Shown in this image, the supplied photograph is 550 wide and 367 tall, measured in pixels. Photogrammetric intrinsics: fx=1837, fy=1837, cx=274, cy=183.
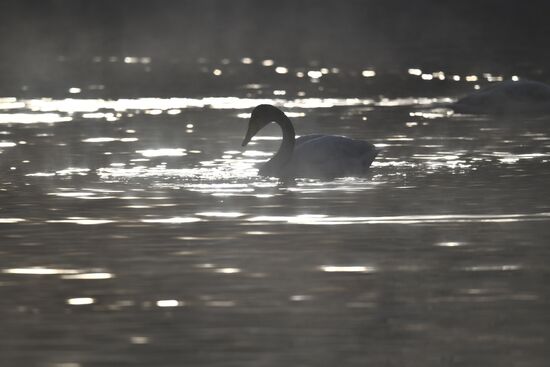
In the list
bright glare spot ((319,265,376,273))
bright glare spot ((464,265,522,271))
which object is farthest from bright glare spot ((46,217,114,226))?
bright glare spot ((464,265,522,271))

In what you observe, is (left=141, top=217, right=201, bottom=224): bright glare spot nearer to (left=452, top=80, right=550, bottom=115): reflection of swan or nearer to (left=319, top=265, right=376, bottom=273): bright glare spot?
(left=319, top=265, right=376, bottom=273): bright glare spot

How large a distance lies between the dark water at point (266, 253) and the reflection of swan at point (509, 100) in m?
3.82

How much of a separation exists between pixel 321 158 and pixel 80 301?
923 cm

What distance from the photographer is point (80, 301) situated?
13.3 m

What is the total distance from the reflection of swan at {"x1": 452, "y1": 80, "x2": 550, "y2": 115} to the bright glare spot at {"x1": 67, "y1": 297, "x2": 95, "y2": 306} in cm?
2130

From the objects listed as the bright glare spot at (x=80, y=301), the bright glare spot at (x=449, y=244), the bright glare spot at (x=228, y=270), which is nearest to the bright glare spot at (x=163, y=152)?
the bright glare spot at (x=449, y=244)

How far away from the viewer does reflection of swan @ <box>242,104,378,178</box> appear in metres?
22.2

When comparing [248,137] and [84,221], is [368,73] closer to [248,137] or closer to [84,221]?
[248,137]

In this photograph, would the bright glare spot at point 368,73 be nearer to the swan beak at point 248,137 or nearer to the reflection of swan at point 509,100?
the reflection of swan at point 509,100

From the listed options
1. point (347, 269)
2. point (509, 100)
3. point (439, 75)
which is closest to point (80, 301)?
point (347, 269)

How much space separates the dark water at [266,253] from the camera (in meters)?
11.7

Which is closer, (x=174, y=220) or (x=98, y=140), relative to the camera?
(x=174, y=220)

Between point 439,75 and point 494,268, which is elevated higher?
point 439,75

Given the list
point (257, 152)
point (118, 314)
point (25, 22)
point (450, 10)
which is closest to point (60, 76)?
point (257, 152)
